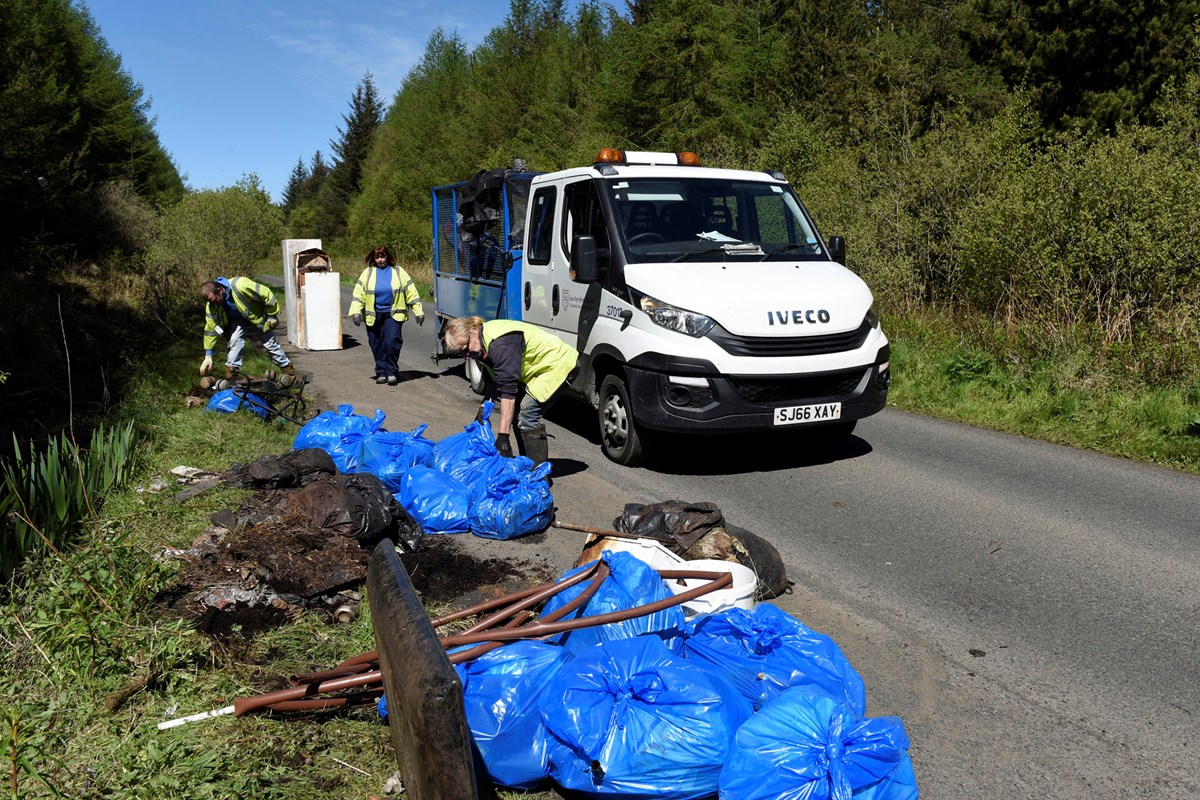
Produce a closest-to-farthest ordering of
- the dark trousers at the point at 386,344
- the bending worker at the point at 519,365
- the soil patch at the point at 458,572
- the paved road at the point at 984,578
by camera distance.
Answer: the paved road at the point at 984,578, the soil patch at the point at 458,572, the bending worker at the point at 519,365, the dark trousers at the point at 386,344

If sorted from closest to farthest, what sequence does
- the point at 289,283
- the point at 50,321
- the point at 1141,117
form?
the point at 50,321 → the point at 289,283 → the point at 1141,117

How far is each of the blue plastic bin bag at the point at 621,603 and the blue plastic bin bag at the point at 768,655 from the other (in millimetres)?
126

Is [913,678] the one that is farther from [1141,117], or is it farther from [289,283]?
[1141,117]

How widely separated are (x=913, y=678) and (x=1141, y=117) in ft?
72.4

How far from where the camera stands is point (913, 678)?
3.78m

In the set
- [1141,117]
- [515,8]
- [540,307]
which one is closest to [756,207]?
[540,307]

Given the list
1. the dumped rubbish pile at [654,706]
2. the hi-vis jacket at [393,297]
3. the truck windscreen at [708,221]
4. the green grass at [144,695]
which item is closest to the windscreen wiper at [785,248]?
the truck windscreen at [708,221]

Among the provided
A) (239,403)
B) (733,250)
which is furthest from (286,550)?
(239,403)

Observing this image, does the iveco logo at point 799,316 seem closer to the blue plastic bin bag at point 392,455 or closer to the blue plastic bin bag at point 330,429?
the blue plastic bin bag at point 392,455

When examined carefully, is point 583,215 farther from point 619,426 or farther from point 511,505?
point 511,505

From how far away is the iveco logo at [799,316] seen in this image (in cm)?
643

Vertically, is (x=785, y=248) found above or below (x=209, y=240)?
below

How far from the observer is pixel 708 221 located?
24.6ft

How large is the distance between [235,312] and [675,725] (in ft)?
30.3
